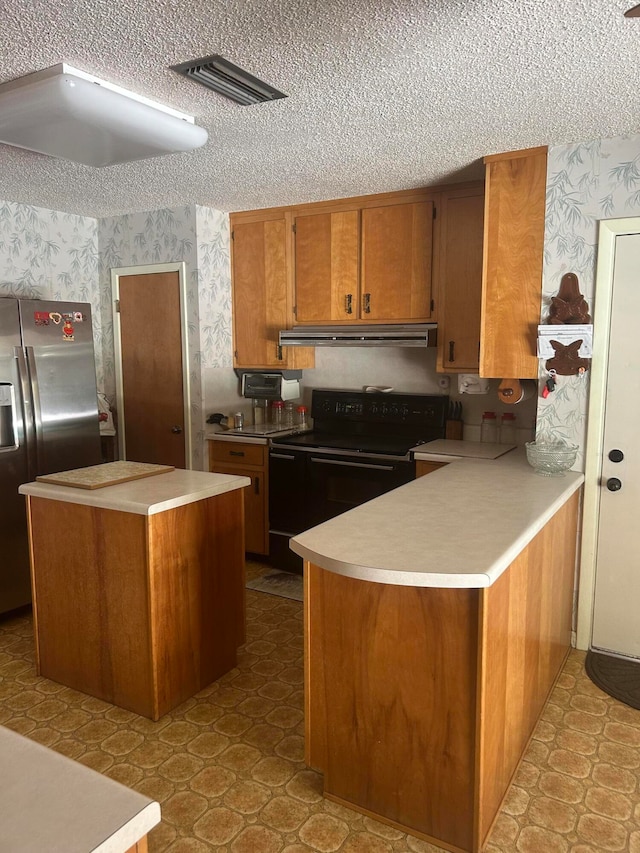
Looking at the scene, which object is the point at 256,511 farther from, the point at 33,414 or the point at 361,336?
the point at 33,414

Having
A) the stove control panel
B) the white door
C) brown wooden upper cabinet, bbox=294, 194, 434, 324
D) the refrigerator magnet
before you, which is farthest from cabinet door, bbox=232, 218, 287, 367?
the white door

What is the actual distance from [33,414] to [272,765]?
7.46ft

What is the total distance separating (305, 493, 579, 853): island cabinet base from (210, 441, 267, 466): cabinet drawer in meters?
2.27

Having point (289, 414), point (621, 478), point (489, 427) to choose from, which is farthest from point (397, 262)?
point (621, 478)

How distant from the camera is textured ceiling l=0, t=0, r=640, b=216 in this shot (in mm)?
1712

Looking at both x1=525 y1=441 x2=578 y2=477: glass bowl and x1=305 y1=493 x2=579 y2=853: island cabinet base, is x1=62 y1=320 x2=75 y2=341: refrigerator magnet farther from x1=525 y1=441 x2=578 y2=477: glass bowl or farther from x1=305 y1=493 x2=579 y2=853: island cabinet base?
x1=525 y1=441 x2=578 y2=477: glass bowl

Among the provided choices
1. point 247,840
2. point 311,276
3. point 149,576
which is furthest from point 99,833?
point 311,276

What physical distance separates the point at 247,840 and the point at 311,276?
316 cm

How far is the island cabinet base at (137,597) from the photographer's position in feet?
7.95

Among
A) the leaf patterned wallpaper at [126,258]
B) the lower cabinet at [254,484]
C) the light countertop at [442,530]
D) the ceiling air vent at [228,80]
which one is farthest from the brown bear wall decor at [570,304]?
the leaf patterned wallpaper at [126,258]

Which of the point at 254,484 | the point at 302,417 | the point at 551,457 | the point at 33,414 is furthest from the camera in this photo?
the point at 302,417

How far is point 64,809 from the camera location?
32.9 inches

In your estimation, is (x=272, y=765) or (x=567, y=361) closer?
(x=272, y=765)

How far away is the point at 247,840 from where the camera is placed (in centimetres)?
187
